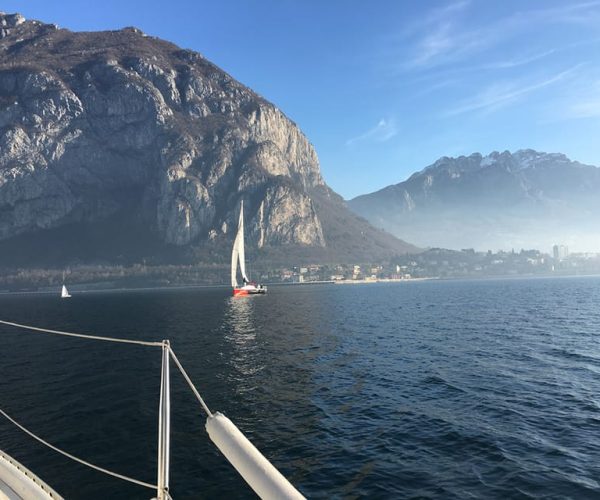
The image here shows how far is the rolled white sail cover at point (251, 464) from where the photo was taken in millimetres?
5281

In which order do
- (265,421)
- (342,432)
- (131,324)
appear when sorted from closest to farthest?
(342,432), (265,421), (131,324)

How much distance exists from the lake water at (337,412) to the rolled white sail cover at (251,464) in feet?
43.2

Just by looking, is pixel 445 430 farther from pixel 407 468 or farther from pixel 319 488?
pixel 319 488

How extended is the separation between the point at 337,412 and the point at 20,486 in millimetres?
20349

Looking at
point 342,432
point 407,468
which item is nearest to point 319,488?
point 407,468

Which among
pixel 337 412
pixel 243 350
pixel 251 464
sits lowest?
pixel 243 350

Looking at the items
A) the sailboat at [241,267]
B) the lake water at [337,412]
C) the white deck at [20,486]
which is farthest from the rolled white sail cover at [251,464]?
the sailboat at [241,267]

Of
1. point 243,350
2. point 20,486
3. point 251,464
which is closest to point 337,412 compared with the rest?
point 20,486

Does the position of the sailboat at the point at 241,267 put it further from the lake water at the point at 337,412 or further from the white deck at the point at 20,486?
the white deck at the point at 20,486

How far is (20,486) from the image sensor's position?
9.67 m

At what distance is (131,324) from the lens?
251 feet

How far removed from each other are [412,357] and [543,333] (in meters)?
29.5

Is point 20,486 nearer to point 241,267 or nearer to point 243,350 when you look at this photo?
point 243,350

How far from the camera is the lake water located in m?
18.2
